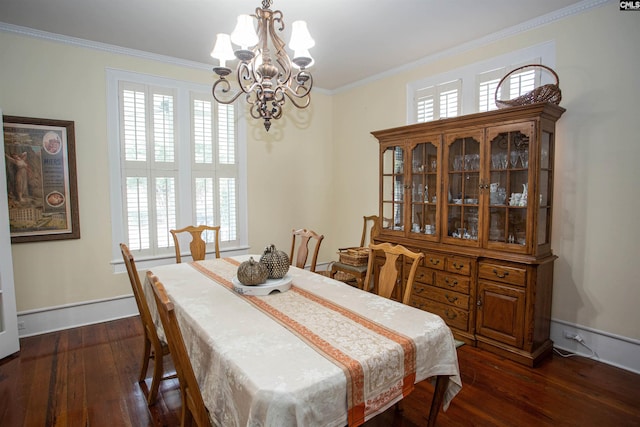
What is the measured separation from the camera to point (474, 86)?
339cm

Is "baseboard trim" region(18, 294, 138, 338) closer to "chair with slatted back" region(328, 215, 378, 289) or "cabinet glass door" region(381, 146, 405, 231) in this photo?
"chair with slatted back" region(328, 215, 378, 289)

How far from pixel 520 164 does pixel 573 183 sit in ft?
1.54

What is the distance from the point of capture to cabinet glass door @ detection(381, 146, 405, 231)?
367cm

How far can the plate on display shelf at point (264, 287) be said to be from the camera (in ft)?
6.63

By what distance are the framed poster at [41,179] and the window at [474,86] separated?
142 inches

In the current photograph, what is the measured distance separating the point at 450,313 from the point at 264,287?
1.94 metres

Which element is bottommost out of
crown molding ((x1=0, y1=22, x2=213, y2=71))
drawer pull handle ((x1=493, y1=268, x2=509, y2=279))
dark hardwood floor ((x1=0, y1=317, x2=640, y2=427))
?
dark hardwood floor ((x1=0, y1=317, x2=640, y2=427))

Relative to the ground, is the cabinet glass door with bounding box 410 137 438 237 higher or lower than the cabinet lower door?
higher

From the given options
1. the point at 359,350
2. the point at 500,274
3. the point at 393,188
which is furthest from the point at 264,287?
the point at 393,188

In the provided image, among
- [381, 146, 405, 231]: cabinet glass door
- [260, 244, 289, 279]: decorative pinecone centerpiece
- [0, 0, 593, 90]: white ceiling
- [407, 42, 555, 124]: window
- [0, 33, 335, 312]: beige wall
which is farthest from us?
[381, 146, 405, 231]: cabinet glass door

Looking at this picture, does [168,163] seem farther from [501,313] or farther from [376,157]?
[501,313]

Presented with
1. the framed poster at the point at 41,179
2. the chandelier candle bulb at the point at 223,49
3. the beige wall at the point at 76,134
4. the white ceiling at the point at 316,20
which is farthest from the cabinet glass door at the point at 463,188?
the framed poster at the point at 41,179

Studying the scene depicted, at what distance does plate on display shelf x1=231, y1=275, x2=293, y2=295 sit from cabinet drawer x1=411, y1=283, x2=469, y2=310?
169 centimetres

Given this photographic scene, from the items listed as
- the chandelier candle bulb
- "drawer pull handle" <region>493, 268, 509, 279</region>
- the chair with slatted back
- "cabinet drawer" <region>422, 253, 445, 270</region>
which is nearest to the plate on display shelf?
the chandelier candle bulb
